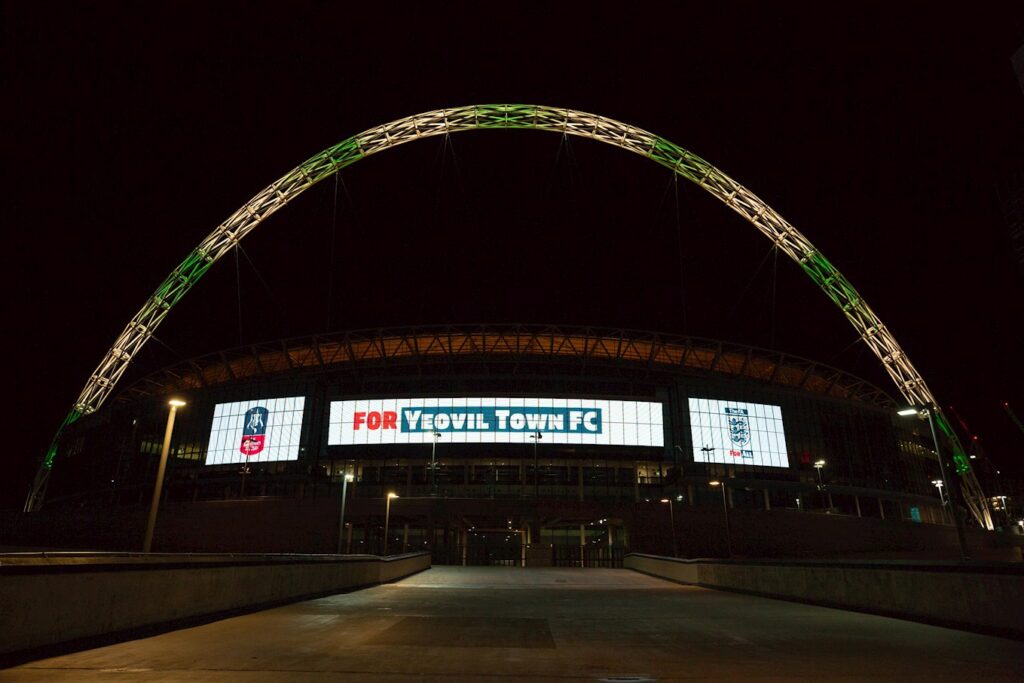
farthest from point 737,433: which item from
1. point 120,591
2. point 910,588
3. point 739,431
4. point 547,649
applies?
point 120,591

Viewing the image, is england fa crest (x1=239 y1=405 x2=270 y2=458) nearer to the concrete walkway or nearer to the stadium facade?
the stadium facade

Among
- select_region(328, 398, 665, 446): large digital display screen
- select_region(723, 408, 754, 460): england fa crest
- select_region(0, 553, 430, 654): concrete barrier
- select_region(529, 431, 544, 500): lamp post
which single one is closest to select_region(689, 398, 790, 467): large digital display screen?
select_region(723, 408, 754, 460): england fa crest

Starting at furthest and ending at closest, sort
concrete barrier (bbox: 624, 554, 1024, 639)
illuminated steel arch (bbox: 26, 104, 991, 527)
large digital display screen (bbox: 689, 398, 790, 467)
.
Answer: large digital display screen (bbox: 689, 398, 790, 467) → illuminated steel arch (bbox: 26, 104, 991, 527) → concrete barrier (bbox: 624, 554, 1024, 639)

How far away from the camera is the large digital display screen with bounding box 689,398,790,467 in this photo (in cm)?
6731

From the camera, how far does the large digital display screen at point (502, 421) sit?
214ft

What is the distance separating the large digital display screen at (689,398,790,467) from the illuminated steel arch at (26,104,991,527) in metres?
15.0

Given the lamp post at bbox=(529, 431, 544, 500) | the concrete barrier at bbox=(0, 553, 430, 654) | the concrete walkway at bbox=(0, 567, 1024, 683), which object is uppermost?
the lamp post at bbox=(529, 431, 544, 500)

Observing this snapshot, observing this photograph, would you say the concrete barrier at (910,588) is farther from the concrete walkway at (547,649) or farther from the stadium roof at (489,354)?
the stadium roof at (489,354)

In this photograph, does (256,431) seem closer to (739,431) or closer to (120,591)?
(739,431)

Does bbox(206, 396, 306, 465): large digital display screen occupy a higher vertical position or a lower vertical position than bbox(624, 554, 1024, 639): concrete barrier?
higher

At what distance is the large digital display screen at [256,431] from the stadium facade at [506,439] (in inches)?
6.9

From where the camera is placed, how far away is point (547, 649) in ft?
28.0

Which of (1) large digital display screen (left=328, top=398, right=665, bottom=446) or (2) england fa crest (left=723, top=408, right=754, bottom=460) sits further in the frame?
(2) england fa crest (left=723, top=408, right=754, bottom=460)

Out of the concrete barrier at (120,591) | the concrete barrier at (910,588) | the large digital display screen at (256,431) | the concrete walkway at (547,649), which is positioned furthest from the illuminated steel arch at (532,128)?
the concrete walkway at (547,649)
